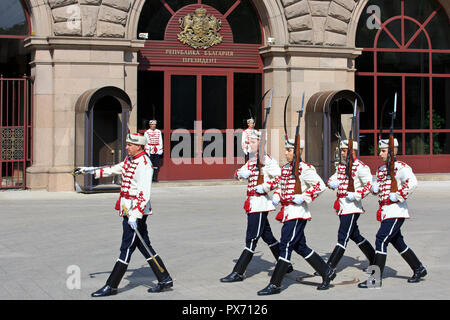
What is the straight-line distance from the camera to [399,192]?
8617 millimetres

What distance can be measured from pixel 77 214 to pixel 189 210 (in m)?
2.12

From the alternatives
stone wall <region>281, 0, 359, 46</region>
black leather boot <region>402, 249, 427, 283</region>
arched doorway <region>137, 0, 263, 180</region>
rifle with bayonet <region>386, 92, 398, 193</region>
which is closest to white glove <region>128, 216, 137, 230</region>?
rifle with bayonet <region>386, 92, 398, 193</region>

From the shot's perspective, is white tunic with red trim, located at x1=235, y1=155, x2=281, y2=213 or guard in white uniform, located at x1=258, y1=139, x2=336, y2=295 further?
white tunic with red trim, located at x1=235, y1=155, x2=281, y2=213

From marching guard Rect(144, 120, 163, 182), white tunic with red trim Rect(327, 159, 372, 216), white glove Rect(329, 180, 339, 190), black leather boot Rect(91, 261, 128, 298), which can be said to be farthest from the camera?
marching guard Rect(144, 120, 163, 182)

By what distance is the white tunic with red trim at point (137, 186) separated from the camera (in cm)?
796

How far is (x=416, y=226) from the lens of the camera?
12695 millimetres

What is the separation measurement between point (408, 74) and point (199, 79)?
630 cm

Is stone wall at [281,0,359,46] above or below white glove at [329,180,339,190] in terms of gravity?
above

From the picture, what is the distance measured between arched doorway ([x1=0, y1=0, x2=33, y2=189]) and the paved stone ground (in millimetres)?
1799

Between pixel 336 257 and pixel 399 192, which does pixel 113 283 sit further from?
pixel 399 192

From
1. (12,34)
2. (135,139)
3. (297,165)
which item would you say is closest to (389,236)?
(297,165)

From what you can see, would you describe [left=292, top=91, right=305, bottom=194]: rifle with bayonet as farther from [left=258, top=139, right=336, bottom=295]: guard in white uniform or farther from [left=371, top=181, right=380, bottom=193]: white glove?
[left=371, top=181, right=380, bottom=193]: white glove

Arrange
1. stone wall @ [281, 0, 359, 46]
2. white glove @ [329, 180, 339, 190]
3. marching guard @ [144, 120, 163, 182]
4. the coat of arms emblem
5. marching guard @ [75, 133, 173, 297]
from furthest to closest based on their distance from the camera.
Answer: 1. stone wall @ [281, 0, 359, 46]
2. the coat of arms emblem
3. marching guard @ [144, 120, 163, 182]
4. white glove @ [329, 180, 339, 190]
5. marching guard @ [75, 133, 173, 297]

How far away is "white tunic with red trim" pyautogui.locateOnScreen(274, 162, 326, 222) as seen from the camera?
8234 mm
